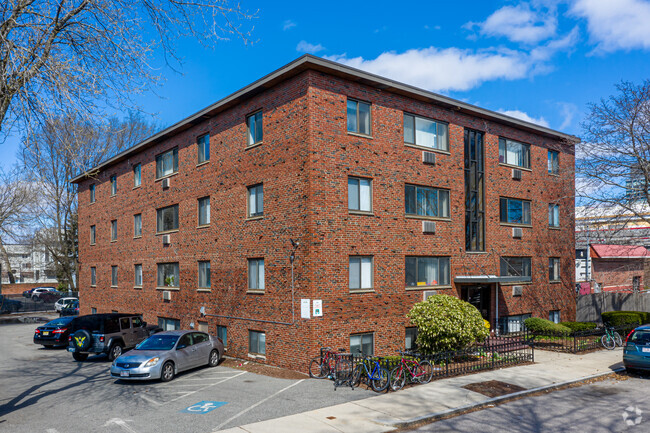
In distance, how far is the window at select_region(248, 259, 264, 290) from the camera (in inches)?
808

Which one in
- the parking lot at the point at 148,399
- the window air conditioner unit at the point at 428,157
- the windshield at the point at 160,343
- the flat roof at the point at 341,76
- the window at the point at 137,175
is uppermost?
the flat roof at the point at 341,76

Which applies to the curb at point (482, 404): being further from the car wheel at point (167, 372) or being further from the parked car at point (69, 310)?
the parked car at point (69, 310)

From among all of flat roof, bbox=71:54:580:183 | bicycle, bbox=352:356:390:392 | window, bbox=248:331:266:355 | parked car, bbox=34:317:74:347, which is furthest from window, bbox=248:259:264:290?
parked car, bbox=34:317:74:347

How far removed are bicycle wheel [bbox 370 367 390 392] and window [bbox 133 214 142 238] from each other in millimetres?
20928

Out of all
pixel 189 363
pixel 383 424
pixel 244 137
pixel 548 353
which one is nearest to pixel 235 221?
pixel 244 137

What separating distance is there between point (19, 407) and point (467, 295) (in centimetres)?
1792

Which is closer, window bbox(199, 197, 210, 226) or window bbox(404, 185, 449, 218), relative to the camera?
window bbox(404, 185, 449, 218)

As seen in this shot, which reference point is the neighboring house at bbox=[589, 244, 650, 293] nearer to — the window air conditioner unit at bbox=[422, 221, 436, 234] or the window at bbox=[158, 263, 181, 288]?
the window air conditioner unit at bbox=[422, 221, 436, 234]

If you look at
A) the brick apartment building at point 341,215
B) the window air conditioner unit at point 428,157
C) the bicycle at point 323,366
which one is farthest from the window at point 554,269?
the bicycle at point 323,366

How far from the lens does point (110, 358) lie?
69.9 ft

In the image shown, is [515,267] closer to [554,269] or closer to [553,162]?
[554,269]

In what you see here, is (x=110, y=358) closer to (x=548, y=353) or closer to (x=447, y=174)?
(x=447, y=174)

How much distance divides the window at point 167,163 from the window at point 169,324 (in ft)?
26.1

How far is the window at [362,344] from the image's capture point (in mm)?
18631
